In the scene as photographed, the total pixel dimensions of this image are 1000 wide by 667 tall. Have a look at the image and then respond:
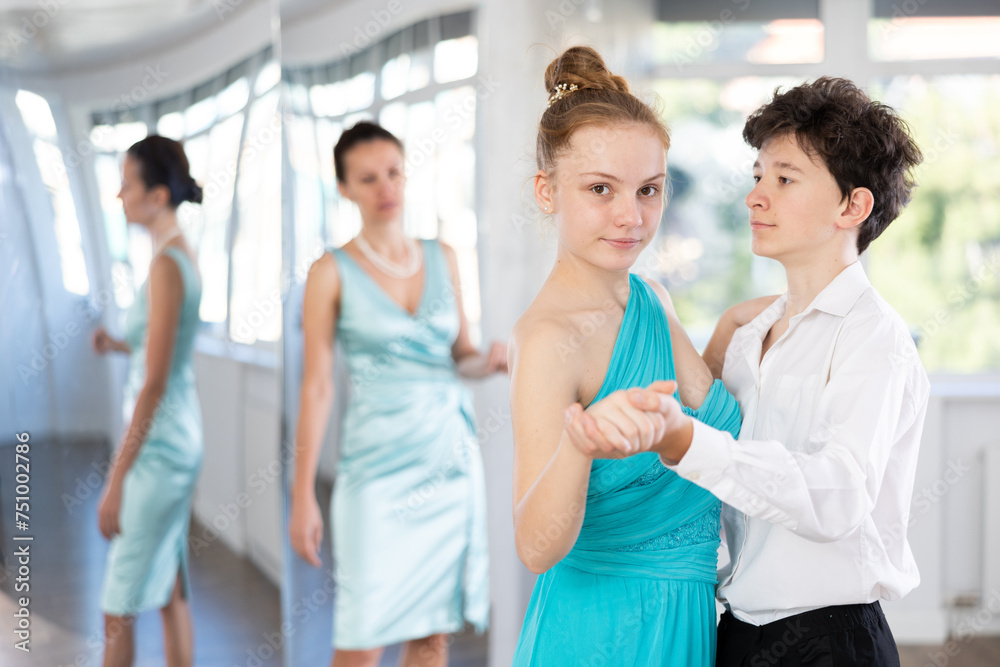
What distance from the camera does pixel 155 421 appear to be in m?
2.28

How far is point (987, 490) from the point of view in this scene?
11.4 feet

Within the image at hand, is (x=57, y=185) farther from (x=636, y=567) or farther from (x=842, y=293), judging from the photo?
(x=842, y=293)

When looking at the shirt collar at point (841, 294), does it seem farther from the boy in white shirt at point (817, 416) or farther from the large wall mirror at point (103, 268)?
the large wall mirror at point (103, 268)

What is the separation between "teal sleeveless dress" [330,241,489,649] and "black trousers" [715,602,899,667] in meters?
1.39

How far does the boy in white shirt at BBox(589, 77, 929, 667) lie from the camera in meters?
1.04

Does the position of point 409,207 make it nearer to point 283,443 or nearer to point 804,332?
point 283,443

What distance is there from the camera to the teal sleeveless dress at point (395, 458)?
7.84 ft

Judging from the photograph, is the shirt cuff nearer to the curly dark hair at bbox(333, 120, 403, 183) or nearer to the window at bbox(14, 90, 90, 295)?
the curly dark hair at bbox(333, 120, 403, 183)

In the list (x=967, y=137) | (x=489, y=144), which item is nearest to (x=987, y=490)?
(x=967, y=137)

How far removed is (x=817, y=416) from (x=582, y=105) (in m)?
0.61

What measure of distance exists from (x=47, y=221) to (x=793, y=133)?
193 centimetres

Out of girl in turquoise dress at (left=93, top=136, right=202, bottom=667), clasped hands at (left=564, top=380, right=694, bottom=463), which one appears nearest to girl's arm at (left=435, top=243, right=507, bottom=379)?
girl in turquoise dress at (left=93, top=136, right=202, bottom=667)

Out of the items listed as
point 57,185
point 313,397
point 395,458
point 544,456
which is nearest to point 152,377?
point 313,397

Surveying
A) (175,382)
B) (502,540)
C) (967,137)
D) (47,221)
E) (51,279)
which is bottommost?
(502,540)
